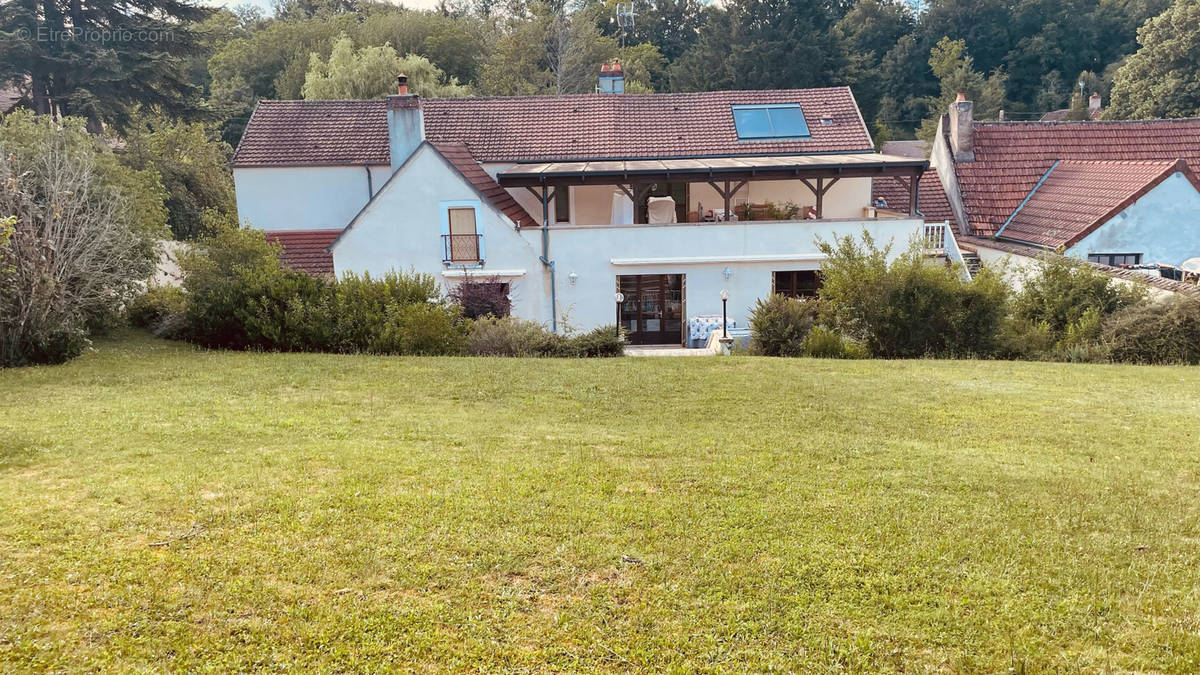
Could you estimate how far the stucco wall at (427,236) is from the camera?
2116 cm

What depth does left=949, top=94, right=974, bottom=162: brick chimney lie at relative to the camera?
2794 centimetres

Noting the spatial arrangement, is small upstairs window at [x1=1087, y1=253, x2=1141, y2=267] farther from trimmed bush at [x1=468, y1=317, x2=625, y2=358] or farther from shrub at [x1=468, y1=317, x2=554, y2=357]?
shrub at [x1=468, y1=317, x2=554, y2=357]

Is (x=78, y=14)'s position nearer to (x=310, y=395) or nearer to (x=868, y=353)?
(x=310, y=395)

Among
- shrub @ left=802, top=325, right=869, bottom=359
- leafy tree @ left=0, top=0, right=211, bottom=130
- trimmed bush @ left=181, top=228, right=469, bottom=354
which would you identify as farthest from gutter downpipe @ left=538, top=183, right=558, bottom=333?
leafy tree @ left=0, top=0, right=211, bottom=130

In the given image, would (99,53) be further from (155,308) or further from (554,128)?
(155,308)

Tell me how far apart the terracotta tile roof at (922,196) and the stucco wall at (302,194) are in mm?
15257

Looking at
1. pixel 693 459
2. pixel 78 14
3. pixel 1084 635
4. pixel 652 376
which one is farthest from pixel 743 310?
pixel 78 14

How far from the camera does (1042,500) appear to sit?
23.9 ft

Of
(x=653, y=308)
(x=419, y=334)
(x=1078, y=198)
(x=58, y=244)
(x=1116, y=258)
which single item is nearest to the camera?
(x=58, y=244)

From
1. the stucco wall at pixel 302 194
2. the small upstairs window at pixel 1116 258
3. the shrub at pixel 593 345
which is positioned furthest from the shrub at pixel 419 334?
the small upstairs window at pixel 1116 258

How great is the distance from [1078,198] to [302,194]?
75.3ft

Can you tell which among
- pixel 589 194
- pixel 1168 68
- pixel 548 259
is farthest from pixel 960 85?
pixel 548 259

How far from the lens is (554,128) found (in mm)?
26484

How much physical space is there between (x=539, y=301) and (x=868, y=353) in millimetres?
8872
